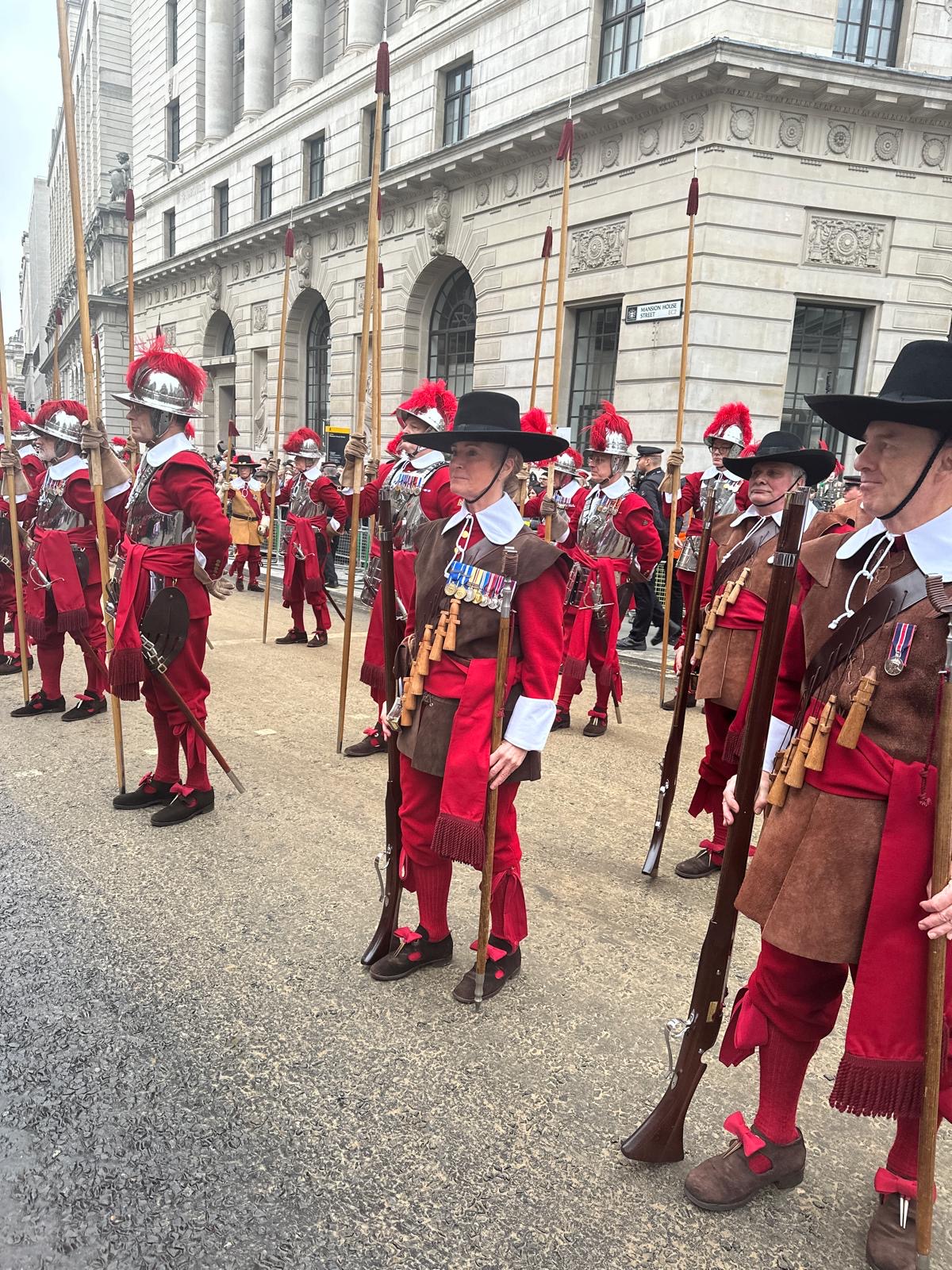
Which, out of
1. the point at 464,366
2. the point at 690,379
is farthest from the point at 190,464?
the point at 464,366

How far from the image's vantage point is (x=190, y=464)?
4.65 m

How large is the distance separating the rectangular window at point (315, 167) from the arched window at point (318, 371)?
3.01 metres

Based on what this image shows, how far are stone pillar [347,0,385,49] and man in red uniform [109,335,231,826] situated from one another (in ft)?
67.5

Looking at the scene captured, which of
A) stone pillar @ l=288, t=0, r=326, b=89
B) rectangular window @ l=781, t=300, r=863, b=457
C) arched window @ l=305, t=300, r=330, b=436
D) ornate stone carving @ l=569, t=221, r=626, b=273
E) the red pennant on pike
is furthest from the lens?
arched window @ l=305, t=300, r=330, b=436

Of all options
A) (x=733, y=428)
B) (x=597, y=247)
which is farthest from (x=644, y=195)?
(x=733, y=428)

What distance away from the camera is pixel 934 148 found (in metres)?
13.6

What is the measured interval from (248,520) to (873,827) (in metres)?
13.6

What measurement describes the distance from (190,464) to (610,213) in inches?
485

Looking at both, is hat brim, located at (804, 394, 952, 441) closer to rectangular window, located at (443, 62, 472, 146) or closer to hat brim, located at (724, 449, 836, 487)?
hat brim, located at (724, 449, 836, 487)

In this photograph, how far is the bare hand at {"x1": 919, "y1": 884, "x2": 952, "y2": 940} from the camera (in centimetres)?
187

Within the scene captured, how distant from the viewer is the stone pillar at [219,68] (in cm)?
2831

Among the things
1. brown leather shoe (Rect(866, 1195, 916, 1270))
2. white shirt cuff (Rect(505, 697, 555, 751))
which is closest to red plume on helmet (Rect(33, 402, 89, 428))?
white shirt cuff (Rect(505, 697, 555, 751))

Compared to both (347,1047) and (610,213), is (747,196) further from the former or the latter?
(347,1047)

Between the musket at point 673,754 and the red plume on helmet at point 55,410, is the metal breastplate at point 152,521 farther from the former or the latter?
the musket at point 673,754
